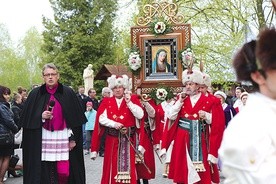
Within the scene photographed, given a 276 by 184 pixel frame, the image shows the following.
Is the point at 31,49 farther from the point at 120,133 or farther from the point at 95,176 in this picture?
the point at 120,133

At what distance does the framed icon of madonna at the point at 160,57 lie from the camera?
32.8 feet

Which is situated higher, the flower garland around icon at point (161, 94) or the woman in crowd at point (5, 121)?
the flower garland around icon at point (161, 94)

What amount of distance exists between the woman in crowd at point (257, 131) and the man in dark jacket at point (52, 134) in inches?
191

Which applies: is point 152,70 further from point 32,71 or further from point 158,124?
point 32,71

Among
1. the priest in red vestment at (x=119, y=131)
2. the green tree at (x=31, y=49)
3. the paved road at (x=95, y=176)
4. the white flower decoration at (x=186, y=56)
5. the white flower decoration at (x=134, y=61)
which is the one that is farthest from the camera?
the green tree at (x=31, y=49)

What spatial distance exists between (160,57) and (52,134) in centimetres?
331

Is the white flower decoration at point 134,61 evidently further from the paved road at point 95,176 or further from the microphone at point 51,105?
the microphone at point 51,105

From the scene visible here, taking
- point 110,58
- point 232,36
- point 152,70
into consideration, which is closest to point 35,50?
point 110,58

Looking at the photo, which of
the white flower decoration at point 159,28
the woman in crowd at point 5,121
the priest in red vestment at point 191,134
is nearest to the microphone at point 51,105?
the priest in red vestment at point 191,134

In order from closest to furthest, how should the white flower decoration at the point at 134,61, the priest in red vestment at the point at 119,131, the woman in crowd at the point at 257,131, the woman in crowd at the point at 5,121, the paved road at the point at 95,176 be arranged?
the woman in crowd at the point at 257,131, the priest in red vestment at the point at 119,131, the woman in crowd at the point at 5,121, the white flower decoration at the point at 134,61, the paved road at the point at 95,176

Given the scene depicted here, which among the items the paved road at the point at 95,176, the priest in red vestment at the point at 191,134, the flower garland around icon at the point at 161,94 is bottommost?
the paved road at the point at 95,176

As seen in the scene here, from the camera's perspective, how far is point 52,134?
7.32 metres

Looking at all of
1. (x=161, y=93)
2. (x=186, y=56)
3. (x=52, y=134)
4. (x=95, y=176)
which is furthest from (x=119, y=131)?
(x=95, y=176)

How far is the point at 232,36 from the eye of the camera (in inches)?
866
